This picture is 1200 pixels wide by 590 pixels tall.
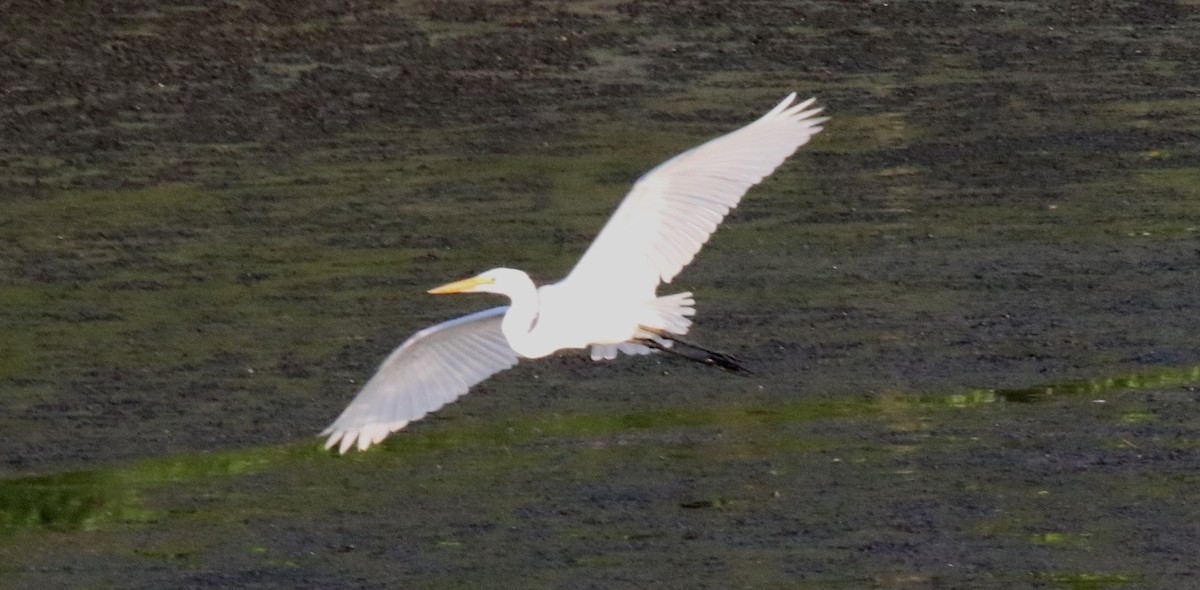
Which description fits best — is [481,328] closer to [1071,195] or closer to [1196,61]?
[1071,195]

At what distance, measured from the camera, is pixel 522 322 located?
607cm

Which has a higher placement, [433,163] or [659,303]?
[659,303]

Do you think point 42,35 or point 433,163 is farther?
point 42,35

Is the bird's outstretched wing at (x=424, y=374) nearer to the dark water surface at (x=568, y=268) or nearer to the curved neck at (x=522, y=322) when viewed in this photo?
the curved neck at (x=522, y=322)

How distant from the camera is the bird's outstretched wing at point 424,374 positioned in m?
6.18

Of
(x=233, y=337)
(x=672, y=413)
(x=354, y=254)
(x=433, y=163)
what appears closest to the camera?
(x=672, y=413)

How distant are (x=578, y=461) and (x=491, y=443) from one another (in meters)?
0.38

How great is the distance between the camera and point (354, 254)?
955 centimetres

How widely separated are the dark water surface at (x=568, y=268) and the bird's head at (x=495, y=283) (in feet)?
2.80

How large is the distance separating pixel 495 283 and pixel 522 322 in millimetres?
227

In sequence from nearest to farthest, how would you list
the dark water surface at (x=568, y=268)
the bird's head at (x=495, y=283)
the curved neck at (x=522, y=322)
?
the curved neck at (x=522, y=322) < the bird's head at (x=495, y=283) < the dark water surface at (x=568, y=268)

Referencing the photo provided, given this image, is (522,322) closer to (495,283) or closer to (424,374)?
(495,283)

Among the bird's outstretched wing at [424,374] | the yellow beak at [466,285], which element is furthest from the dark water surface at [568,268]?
the yellow beak at [466,285]

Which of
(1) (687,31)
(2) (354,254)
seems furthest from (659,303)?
(1) (687,31)
